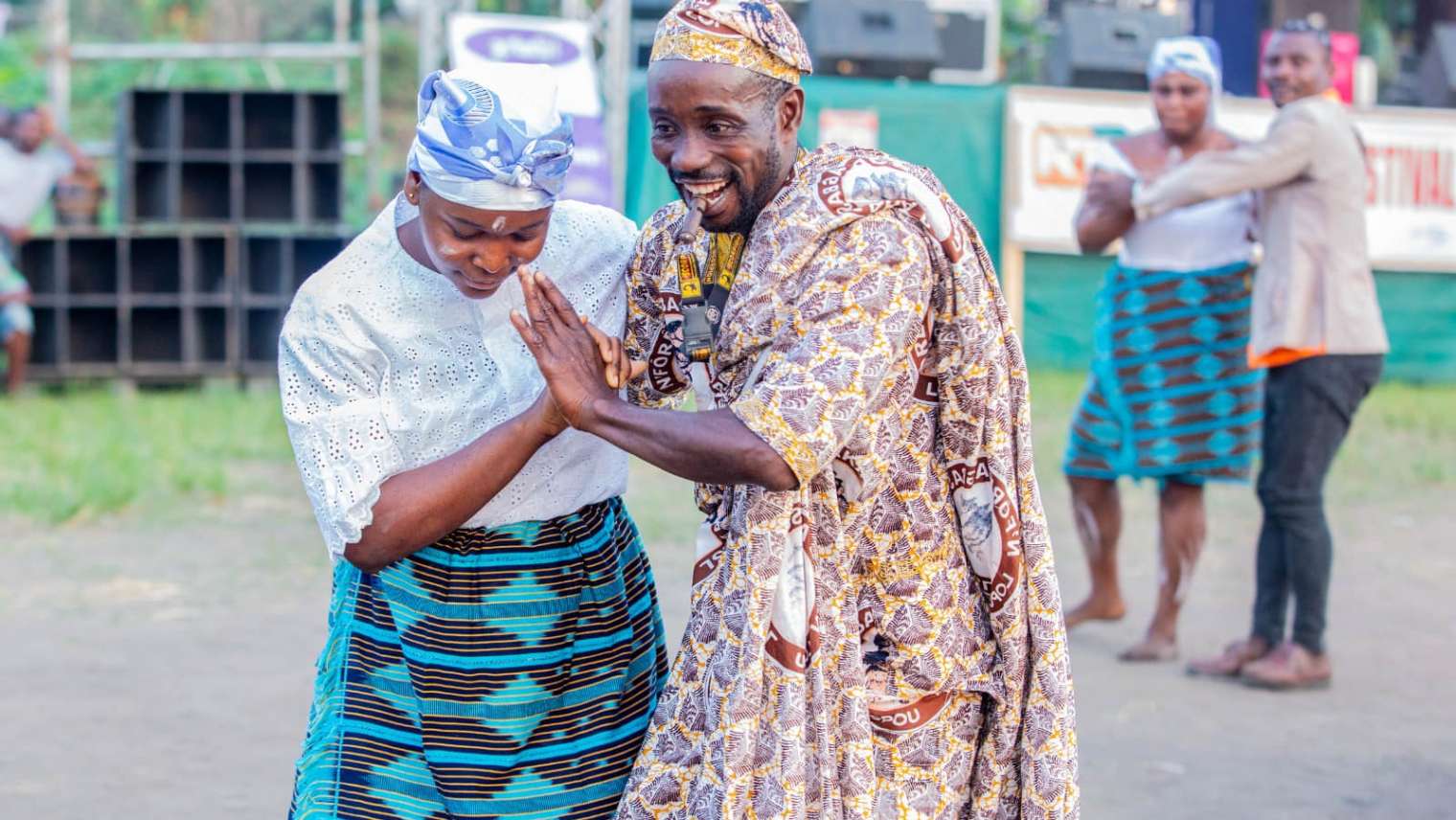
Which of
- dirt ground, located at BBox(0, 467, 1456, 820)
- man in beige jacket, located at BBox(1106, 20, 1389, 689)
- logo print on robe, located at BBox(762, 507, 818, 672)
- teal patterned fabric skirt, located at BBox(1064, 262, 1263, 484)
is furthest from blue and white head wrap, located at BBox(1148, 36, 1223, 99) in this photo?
logo print on robe, located at BBox(762, 507, 818, 672)

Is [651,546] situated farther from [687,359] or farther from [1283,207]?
[687,359]

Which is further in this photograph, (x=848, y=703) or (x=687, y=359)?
(x=687, y=359)

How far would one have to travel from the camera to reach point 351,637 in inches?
107

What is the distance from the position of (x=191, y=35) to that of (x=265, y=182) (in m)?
11.3

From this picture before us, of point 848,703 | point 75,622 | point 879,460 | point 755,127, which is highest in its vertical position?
point 755,127

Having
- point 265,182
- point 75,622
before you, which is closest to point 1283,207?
point 75,622

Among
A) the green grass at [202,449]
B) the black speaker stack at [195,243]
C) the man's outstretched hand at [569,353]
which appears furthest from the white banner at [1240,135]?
the man's outstretched hand at [569,353]

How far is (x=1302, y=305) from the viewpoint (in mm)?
5238

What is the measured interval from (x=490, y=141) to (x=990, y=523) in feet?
2.93

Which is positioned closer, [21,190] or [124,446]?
[124,446]

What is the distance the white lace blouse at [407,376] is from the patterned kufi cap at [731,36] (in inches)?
21.1

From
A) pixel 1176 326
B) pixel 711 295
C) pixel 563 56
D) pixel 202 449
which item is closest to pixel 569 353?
pixel 711 295

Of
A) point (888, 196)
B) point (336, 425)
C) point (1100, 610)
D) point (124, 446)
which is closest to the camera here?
point (888, 196)

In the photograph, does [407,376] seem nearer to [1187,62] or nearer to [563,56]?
[1187,62]
